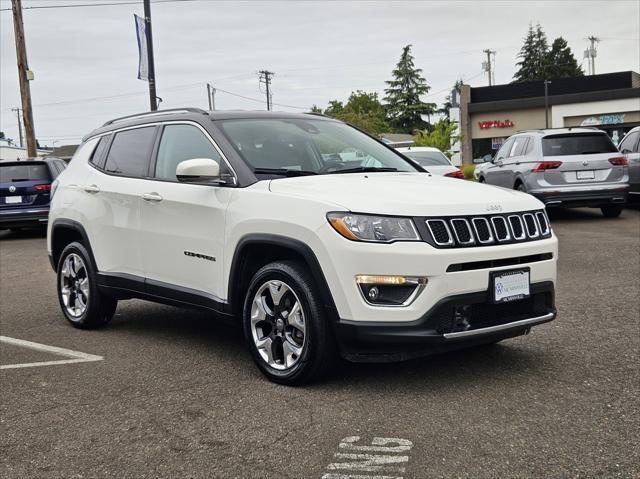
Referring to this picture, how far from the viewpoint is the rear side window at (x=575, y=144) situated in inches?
536

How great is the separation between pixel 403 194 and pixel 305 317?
2.98ft

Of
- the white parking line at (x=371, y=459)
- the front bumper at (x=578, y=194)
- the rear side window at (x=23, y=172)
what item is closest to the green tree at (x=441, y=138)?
the front bumper at (x=578, y=194)

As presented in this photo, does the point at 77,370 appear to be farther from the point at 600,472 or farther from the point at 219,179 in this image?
the point at 600,472

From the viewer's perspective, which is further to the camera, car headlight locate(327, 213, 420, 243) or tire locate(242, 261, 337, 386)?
tire locate(242, 261, 337, 386)

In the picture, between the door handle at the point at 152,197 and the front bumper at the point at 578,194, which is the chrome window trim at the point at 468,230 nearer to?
the door handle at the point at 152,197

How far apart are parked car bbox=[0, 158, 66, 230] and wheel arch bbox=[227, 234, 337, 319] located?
11211 millimetres

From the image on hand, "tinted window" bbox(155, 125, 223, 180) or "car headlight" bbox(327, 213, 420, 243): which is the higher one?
"tinted window" bbox(155, 125, 223, 180)

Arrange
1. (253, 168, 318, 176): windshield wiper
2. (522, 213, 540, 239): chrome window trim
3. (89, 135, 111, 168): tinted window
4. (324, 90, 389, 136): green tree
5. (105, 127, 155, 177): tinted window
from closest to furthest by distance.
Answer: (522, 213, 540, 239): chrome window trim
(253, 168, 318, 176): windshield wiper
(105, 127, 155, 177): tinted window
(89, 135, 111, 168): tinted window
(324, 90, 389, 136): green tree

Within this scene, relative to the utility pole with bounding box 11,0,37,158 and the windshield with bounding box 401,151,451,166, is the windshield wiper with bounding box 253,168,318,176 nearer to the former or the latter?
the windshield with bounding box 401,151,451,166

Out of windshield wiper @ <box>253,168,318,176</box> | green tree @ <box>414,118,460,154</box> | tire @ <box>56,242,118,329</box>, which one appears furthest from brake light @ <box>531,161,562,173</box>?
green tree @ <box>414,118,460,154</box>

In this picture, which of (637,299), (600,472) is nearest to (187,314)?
(637,299)

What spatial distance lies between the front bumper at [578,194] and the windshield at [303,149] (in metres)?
8.16

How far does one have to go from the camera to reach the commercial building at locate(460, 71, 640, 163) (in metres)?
48.4

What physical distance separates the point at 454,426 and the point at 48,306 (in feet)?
17.4
